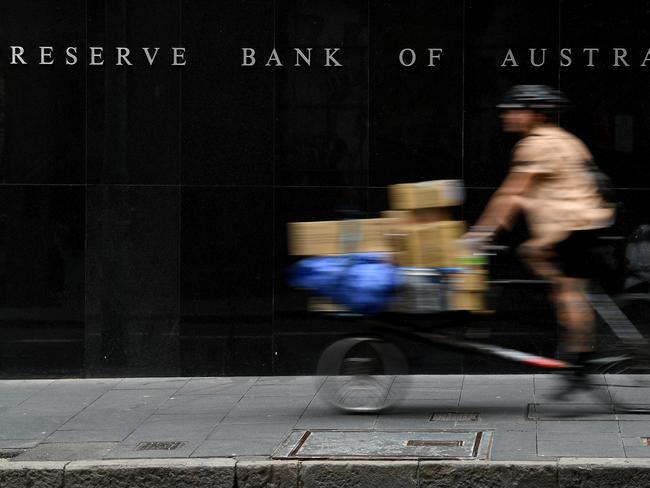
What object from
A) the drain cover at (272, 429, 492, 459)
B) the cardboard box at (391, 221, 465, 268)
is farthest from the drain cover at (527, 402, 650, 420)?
the cardboard box at (391, 221, 465, 268)

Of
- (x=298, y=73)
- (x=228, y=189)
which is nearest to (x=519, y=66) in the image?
(x=298, y=73)

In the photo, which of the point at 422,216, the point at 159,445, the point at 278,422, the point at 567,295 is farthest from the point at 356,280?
the point at 159,445

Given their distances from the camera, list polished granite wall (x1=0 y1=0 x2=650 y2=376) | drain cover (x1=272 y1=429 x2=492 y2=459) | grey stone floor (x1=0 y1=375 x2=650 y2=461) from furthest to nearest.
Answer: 1. polished granite wall (x1=0 y1=0 x2=650 y2=376)
2. grey stone floor (x1=0 y1=375 x2=650 y2=461)
3. drain cover (x1=272 y1=429 x2=492 y2=459)

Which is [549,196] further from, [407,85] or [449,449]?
[407,85]

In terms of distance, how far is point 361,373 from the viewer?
25.7 ft

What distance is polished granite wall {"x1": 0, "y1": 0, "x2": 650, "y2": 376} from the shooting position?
32.3 feet

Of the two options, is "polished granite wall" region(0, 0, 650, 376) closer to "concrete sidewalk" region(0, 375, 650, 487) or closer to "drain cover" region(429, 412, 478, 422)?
"concrete sidewalk" region(0, 375, 650, 487)

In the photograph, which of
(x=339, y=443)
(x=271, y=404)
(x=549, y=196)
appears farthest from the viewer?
(x=271, y=404)

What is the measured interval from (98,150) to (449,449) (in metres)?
4.53

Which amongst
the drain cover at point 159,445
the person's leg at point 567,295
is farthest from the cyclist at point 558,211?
the drain cover at point 159,445

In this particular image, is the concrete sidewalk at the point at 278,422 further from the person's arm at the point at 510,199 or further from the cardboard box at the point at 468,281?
the person's arm at the point at 510,199

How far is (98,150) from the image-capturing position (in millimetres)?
9867

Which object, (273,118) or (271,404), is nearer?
(271,404)

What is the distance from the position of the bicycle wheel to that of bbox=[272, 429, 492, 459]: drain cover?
0.57 metres
